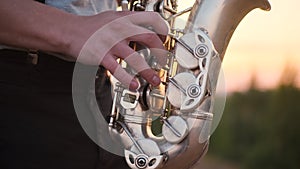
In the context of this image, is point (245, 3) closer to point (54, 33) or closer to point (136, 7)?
point (136, 7)

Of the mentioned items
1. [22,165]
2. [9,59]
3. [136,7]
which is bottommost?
[22,165]

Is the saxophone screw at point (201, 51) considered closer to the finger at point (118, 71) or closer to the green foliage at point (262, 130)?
the finger at point (118, 71)

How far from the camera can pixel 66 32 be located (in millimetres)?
1507

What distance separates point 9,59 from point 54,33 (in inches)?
11.2

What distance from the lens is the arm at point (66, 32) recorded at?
1504 millimetres

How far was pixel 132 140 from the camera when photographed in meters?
1.74

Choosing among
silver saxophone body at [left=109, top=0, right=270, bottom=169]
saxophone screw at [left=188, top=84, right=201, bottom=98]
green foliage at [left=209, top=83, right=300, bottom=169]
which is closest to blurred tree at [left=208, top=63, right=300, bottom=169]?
green foliage at [left=209, top=83, right=300, bottom=169]

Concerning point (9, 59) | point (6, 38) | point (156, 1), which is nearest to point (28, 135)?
point (9, 59)

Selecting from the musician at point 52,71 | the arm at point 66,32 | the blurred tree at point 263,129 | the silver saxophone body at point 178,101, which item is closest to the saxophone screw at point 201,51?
the silver saxophone body at point 178,101

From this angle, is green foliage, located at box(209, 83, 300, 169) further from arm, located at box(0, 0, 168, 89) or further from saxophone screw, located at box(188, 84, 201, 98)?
arm, located at box(0, 0, 168, 89)

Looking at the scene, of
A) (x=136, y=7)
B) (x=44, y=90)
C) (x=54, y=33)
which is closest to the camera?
(x=54, y=33)

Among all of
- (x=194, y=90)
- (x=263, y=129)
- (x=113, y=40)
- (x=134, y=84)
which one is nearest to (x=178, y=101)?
(x=194, y=90)

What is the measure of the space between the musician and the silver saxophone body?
A: 112 millimetres

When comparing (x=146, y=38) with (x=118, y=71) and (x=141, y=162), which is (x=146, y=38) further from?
(x=141, y=162)
